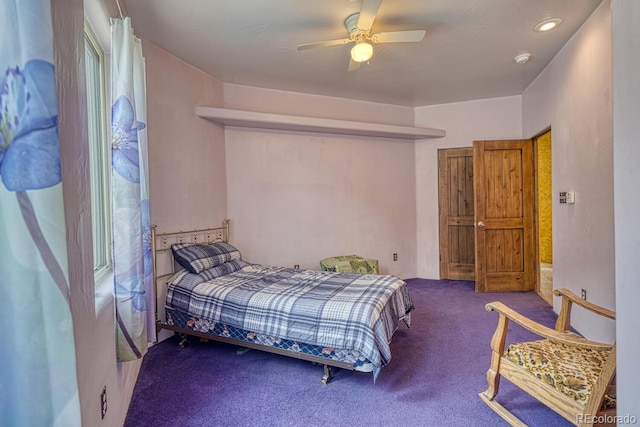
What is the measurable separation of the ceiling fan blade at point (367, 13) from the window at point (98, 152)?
171 centimetres

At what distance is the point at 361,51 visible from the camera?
8.27 ft

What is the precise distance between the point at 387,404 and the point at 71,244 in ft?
6.27

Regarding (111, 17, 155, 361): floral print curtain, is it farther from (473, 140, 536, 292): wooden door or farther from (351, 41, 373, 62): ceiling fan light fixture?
(473, 140, 536, 292): wooden door

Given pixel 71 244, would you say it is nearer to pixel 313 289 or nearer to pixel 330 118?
pixel 313 289

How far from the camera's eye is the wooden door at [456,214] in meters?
4.93

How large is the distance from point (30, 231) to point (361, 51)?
2449 millimetres

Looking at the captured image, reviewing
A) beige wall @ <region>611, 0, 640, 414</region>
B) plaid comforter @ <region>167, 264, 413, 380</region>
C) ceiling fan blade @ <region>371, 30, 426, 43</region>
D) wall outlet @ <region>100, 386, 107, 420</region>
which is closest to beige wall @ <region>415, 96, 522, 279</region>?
plaid comforter @ <region>167, 264, 413, 380</region>

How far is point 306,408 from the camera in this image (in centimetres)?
198

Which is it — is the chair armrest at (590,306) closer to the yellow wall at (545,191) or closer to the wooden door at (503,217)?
the wooden door at (503,217)

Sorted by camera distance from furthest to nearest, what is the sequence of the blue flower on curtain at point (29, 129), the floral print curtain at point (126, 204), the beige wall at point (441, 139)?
the beige wall at point (441, 139) → the floral print curtain at point (126, 204) → the blue flower on curtain at point (29, 129)

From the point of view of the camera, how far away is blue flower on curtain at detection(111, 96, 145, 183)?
5.65 feet

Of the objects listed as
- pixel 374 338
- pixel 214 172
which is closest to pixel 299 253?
pixel 214 172

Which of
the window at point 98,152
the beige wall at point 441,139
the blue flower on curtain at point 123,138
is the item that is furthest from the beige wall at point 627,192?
the beige wall at point 441,139

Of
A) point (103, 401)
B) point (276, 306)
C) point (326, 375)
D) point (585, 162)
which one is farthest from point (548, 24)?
point (103, 401)
